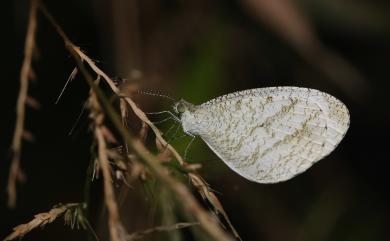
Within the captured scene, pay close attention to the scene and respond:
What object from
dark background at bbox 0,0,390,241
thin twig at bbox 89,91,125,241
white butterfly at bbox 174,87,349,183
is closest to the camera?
thin twig at bbox 89,91,125,241

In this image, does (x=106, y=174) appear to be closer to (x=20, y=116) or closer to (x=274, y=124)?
(x=20, y=116)

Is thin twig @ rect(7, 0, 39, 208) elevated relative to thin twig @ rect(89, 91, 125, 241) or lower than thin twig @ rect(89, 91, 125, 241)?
elevated

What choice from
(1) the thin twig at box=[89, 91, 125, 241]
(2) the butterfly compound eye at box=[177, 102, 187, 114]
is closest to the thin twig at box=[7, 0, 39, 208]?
(1) the thin twig at box=[89, 91, 125, 241]

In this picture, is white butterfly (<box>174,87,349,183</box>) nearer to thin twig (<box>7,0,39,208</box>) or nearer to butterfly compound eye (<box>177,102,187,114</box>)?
butterfly compound eye (<box>177,102,187,114</box>)

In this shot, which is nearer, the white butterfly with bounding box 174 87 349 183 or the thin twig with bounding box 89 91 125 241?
the thin twig with bounding box 89 91 125 241

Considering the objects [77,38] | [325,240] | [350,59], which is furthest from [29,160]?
[350,59]

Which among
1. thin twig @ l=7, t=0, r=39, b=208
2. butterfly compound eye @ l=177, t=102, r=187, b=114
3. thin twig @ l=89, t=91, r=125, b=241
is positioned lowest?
thin twig @ l=89, t=91, r=125, b=241

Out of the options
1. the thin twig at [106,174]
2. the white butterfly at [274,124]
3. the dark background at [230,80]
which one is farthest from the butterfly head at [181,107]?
the thin twig at [106,174]
